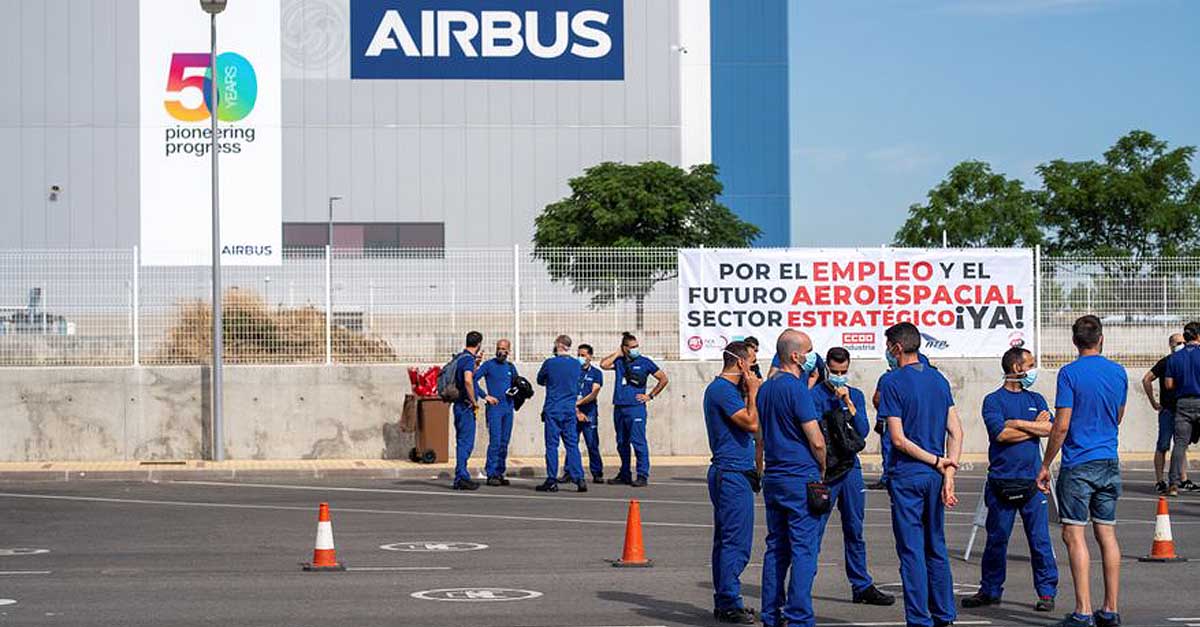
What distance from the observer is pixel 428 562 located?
540 inches

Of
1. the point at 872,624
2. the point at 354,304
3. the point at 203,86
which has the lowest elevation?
the point at 872,624

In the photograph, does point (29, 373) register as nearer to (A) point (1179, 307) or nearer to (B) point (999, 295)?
(B) point (999, 295)

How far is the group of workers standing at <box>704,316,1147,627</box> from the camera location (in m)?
9.99

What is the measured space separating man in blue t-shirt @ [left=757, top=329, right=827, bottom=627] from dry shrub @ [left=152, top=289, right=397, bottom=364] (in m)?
15.8

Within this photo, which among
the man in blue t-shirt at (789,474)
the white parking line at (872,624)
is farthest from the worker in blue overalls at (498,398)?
the man in blue t-shirt at (789,474)

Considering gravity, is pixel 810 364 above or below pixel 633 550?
above

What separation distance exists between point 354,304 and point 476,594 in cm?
1400

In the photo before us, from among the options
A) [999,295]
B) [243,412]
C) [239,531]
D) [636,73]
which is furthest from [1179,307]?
[636,73]

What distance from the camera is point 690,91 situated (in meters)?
59.2

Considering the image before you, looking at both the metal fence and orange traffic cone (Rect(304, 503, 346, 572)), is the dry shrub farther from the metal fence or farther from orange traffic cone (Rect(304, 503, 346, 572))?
orange traffic cone (Rect(304, 503, 346, 572))

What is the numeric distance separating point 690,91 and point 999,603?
48.7 m

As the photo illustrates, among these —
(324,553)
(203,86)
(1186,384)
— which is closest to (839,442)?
(324,553)

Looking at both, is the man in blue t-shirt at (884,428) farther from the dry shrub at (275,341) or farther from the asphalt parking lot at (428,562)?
the dry shrub at (275,341)

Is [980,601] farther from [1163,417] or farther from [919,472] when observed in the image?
[1163,417]
